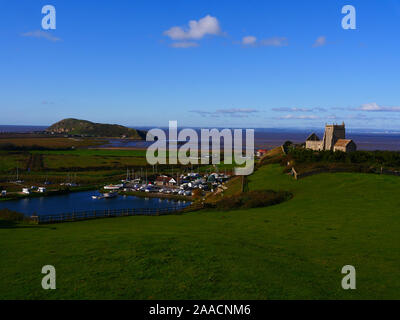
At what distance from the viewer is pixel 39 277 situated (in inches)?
500

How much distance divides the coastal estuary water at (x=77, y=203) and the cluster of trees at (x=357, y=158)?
84.2 ft

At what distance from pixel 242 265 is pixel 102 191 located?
7436cm

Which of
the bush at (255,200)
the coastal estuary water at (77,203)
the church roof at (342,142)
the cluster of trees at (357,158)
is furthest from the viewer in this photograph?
the coastal estuary water at (77,203)

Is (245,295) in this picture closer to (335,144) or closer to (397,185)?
(397,185)

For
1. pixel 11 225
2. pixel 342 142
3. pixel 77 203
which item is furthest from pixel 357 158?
pixel 77 203

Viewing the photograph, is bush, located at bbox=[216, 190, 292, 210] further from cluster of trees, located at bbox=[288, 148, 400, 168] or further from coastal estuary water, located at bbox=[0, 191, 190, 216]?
coastal estuary water, located at bbox=[0, 191, 190, 216]

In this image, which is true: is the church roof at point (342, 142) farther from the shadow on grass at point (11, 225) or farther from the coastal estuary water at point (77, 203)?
the shadow on grass at point (11, 225)

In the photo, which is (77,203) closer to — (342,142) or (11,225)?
(11,225)

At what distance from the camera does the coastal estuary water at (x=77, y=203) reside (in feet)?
207

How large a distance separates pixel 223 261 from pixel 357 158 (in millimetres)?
43036

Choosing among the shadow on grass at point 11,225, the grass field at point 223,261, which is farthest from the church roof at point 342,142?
the shadow on grass at point 11,225

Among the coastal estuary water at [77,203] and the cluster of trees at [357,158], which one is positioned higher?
the cluster of trees at [357,158]
